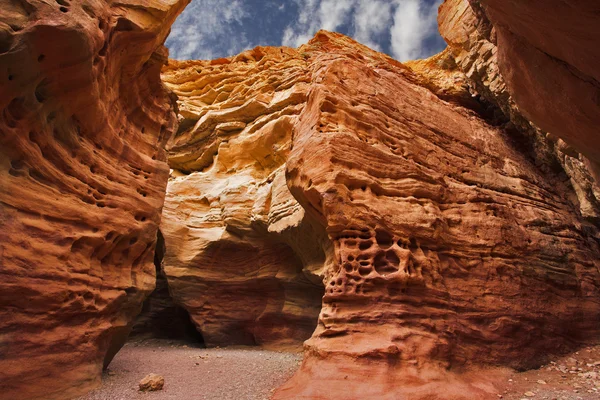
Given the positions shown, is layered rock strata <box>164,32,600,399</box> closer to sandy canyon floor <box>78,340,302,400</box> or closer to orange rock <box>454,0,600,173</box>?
sandy canyon floor <box>78,340,302,400</box>

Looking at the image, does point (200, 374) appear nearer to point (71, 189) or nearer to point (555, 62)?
point (71, 189)

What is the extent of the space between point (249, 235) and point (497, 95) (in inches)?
364

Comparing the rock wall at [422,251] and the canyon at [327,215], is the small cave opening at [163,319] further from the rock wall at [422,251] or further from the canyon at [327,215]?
the rock wall at [422,251]

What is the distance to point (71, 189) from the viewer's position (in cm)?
618

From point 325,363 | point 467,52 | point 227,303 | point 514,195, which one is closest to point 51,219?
point 325,363

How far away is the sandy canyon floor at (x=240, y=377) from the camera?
589cm

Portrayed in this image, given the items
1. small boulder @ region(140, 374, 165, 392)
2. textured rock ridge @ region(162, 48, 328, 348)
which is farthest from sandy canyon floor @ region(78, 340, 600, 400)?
textured rock ridge @ region(162, 48, 328, 348)

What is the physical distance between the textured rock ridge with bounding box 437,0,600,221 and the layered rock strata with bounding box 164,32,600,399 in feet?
1.57

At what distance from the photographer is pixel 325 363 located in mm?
6082

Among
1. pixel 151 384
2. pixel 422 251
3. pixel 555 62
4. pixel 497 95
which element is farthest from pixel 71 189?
pixel 497 95

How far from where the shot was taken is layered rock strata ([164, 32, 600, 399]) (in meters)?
6.38

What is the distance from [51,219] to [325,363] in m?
4.94

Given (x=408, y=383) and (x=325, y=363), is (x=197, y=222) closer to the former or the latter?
(x=325, y=363)

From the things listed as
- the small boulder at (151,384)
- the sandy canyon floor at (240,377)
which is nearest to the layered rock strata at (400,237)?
the sandy canyon floor at (240,377)
